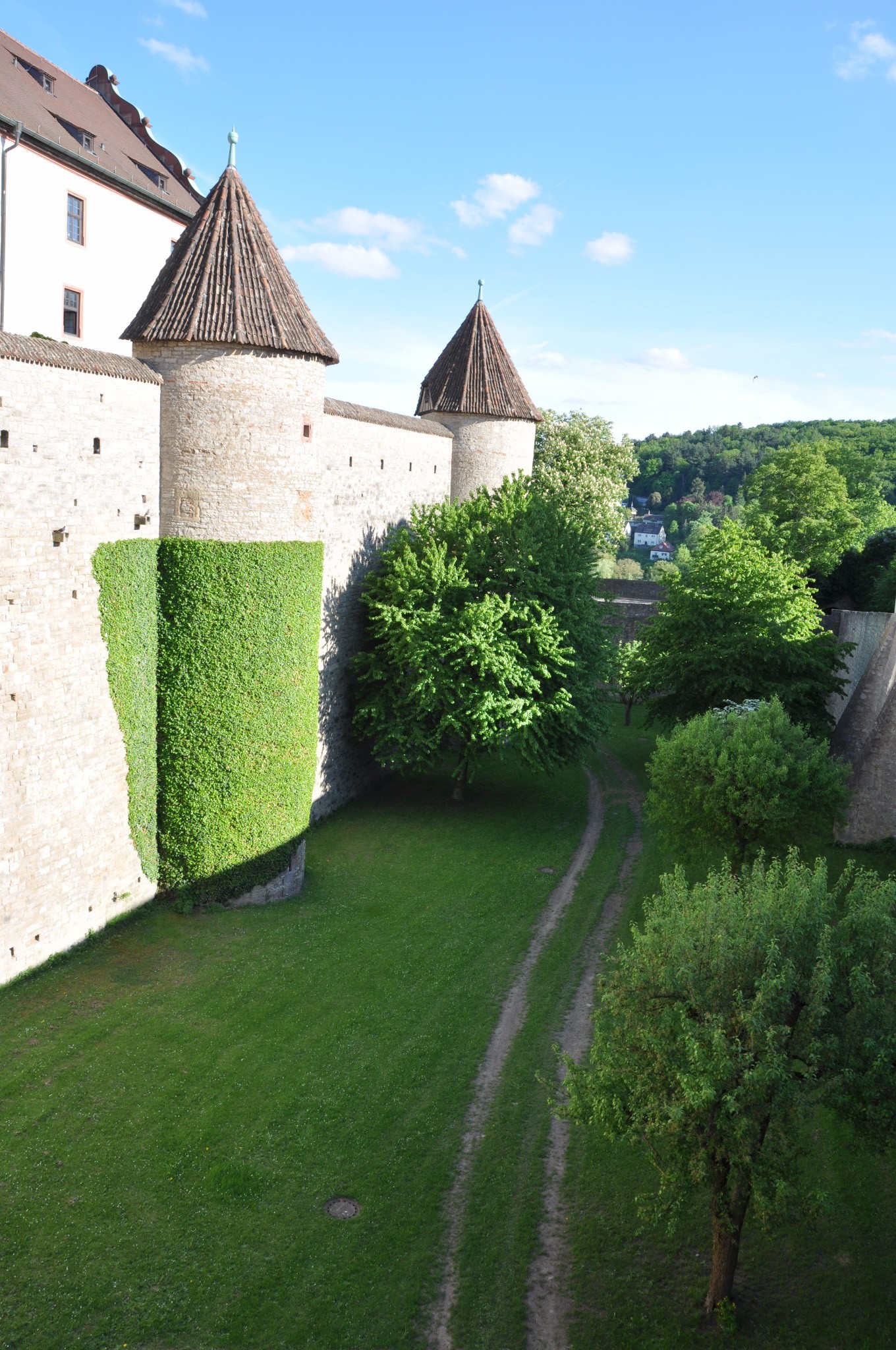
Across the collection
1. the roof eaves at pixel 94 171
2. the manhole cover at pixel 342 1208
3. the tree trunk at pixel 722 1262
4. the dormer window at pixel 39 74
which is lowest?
the manhole cover at pixel 342 1208

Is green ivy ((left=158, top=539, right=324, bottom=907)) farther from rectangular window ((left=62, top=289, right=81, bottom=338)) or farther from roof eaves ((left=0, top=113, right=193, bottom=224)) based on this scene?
roof eaves ((left=0, top=113, right=193, bottom=224))

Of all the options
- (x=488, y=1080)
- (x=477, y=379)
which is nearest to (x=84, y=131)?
(x=477, y=379)

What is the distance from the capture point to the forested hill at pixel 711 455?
104 metres

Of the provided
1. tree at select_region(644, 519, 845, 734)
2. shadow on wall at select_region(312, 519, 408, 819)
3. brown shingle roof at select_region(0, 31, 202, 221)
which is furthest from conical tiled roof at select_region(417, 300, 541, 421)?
brown shingle roof at select_region(0, 31, 202, 221)

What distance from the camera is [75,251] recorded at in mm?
29719

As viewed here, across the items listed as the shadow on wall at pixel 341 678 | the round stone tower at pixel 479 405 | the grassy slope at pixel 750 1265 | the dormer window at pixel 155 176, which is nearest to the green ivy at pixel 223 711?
the shadow on wall at pixel 341 678

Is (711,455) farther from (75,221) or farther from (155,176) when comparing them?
(75,221)

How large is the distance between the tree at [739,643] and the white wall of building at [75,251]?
17.2 m

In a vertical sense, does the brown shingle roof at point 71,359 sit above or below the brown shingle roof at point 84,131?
below

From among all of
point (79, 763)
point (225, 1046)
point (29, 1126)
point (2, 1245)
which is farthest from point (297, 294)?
point (2, 1245)

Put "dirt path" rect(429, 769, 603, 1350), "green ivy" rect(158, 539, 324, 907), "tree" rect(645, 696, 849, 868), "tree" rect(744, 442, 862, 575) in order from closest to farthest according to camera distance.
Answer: "dirt path" rect(429, 769, 603, 1350) → "tree" rect(645, 696, 849, 868) → "green ivy" rect(158, 539, 324, 907) → "tree" rect(744, 442, 862, 575)

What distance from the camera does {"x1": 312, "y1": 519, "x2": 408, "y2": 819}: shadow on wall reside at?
2445 cm

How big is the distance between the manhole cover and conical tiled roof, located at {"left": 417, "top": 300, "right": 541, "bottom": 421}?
2250 centimetres

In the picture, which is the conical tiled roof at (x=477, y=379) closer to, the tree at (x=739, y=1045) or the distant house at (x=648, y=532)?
the tree at (x=739, y=1045)
